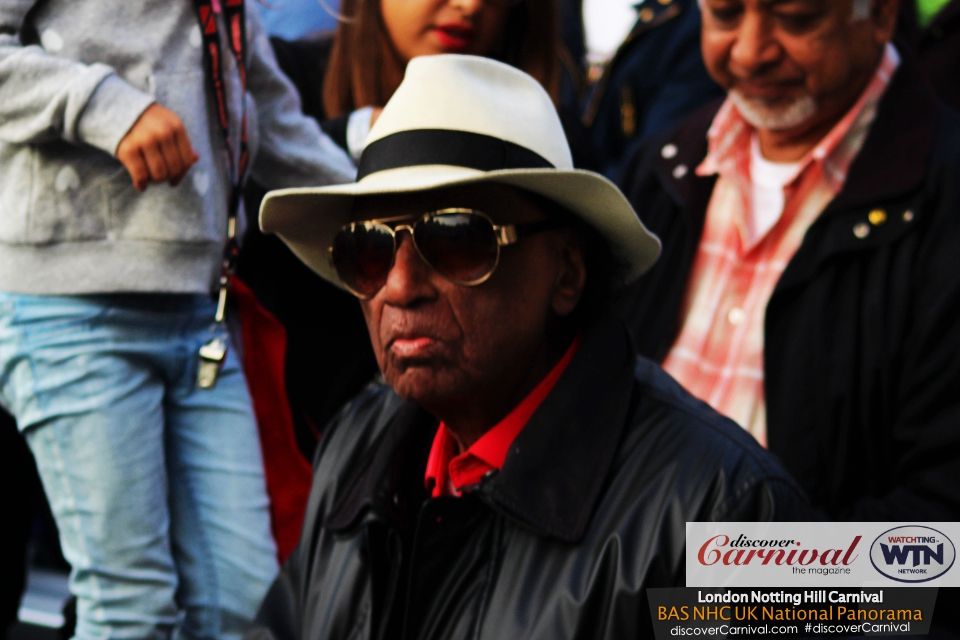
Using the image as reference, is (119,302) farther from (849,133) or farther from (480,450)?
(849,133)

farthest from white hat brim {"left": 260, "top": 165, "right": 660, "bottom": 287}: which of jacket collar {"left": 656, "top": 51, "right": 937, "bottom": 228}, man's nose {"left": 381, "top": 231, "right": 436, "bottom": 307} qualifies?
jacket collar {"left": 656, "top": 51, "right": 937, "bottom": 228}

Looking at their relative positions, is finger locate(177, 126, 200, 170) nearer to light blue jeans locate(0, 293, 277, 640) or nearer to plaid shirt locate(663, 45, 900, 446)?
light blue jeans locate(0, 293, 277, 640)

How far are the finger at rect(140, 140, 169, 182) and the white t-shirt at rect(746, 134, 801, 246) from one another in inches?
72.6

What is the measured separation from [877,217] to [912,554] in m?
1.24

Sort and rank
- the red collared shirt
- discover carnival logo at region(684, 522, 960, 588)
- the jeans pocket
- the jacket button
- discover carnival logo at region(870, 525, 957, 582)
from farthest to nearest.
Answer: the jacket button → the jeans pocket → the red collared shirt → discover carnival logo at region(870, 525, 957, 582) → discover carnival logo at region(684, 522, 960, 588)

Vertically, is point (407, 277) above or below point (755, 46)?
below

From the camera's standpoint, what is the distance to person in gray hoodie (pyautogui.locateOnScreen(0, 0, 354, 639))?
2.24 meters

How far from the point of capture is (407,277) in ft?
6.72

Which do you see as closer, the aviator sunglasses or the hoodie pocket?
the aviator sunglasses

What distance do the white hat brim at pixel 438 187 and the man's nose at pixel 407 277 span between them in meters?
0.11

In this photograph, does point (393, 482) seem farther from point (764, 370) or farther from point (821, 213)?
point (821, 213)

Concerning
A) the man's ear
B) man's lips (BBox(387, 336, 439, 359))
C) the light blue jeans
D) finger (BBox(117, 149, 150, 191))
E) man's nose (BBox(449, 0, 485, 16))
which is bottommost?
the light blue jeans

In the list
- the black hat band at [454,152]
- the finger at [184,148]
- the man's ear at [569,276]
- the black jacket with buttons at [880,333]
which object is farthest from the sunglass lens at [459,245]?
the black jacket with buttons at [880,333]

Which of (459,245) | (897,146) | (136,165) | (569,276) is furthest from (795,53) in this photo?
(136,165)
